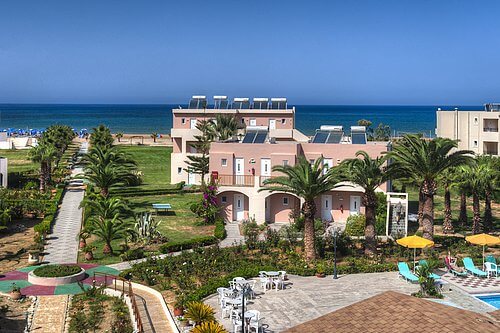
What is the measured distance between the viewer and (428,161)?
32.2m

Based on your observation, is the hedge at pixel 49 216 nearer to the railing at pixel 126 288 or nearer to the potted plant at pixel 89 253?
the potted plant at pixel 89 253

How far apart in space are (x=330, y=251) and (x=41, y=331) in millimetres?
16445

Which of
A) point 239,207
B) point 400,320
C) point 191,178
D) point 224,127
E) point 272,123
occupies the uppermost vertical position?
point 272,123

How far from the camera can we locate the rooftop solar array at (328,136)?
43.4m

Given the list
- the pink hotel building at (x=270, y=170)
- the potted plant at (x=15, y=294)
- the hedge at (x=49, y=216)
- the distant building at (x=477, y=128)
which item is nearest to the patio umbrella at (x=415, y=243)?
the pink hotel building at (x=270, y=170)

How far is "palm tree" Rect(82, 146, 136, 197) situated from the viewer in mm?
42438

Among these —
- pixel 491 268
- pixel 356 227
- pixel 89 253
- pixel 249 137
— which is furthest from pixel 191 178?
pixel 491 268

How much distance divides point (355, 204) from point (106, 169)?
1722cm

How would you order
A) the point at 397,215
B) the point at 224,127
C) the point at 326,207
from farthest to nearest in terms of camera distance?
the point at 224,127 < the point at 326,207 < the point at 397,215

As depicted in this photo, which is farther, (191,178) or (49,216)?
(191,178)

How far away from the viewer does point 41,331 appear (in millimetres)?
21609

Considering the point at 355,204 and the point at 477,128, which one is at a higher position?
the point at 477,128

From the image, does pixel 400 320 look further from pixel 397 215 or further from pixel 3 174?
pixel 3 174

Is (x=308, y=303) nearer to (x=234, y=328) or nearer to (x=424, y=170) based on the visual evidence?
(x=234, y=328)
